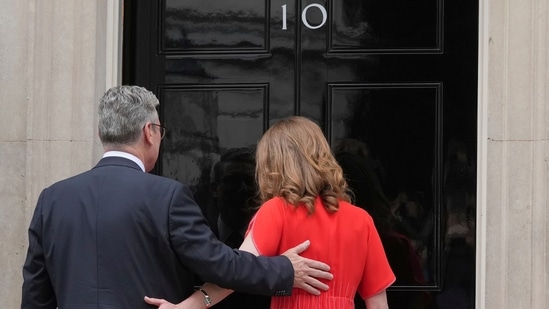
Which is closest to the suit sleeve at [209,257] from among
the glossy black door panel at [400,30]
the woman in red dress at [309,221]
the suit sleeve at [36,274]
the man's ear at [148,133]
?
the woman in red dress at [309,221]

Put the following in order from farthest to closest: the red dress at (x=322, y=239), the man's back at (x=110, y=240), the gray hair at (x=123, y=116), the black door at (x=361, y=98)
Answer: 1. the black door at (x=361, y=98)
2. the red dress at (x=322, y=239)
3. the gray hair at (x=123, y=116)
4. the man's back at (x=110, y=240)

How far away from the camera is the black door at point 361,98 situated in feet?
14.9

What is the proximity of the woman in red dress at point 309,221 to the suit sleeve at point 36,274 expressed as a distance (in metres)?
0.50

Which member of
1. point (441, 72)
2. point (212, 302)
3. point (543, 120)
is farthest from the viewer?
point (441, 72)

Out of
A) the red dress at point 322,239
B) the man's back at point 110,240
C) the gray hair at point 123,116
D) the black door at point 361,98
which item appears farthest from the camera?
the black door at point 361,98

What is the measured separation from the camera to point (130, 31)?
4695mm

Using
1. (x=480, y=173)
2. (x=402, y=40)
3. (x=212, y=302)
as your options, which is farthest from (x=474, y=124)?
(x=212, y=302)

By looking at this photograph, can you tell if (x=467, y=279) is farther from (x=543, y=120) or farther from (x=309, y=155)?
(x=309, y=155)

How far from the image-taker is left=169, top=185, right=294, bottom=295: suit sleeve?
129 inches

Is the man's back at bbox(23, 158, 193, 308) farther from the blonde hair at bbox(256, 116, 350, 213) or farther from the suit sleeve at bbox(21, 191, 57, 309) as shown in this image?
the blonde hair at bbox(256, 116, 350, 213)

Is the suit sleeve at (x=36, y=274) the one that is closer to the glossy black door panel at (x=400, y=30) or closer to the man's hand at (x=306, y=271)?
the man's hand at (x=306, y=271)

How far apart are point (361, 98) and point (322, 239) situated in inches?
49.0

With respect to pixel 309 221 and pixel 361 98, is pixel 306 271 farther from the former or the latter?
pixel 361 98

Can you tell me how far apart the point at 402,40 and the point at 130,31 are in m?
1.29
